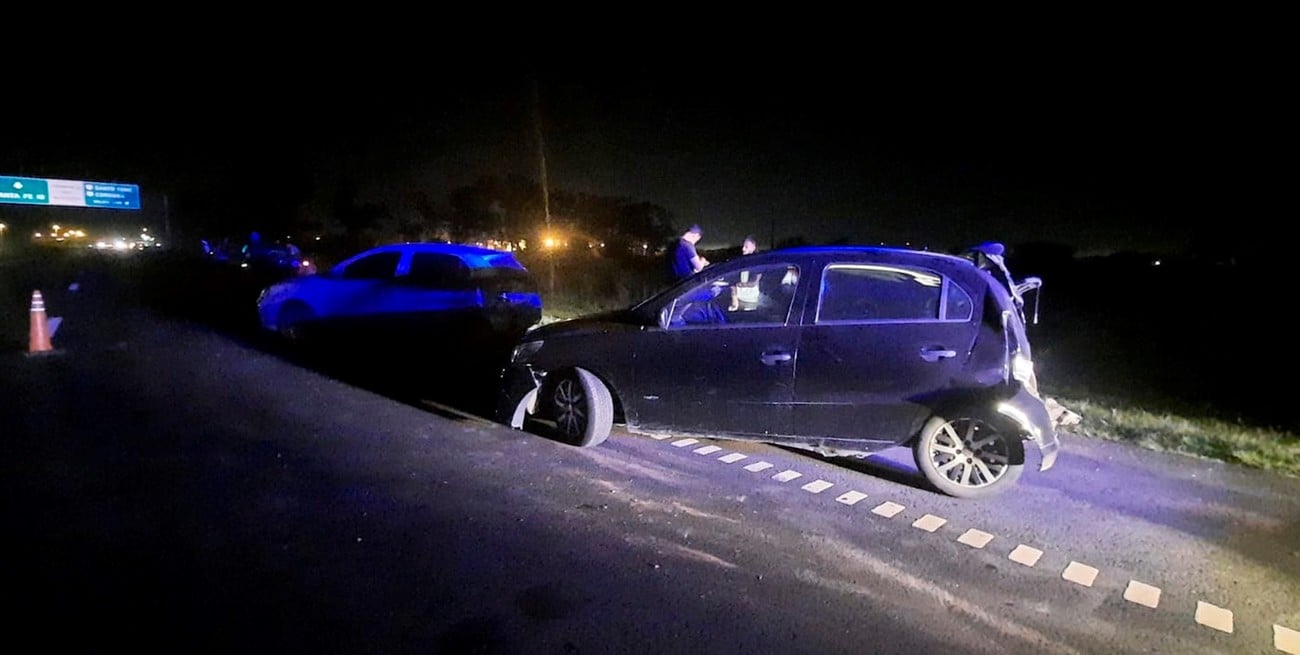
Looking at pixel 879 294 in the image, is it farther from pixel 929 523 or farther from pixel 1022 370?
pixel 929 523

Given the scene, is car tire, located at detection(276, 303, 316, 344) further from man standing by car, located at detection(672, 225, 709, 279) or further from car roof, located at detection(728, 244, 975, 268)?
car roof, located at detection(728, 244, 975, 268)

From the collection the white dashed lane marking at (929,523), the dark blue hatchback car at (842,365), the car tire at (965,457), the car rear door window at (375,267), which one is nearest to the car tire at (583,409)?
the dark blue hatchback car at (842,365)

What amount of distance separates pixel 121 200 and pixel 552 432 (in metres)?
53.9

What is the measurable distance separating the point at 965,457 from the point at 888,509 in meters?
0.69

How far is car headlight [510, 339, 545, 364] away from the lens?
662 cm

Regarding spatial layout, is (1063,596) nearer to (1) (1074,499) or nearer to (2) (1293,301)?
(1) (1074,499)

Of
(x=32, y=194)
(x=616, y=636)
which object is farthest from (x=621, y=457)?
(x=32, y=194)

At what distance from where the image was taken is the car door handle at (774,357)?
18.6 feet

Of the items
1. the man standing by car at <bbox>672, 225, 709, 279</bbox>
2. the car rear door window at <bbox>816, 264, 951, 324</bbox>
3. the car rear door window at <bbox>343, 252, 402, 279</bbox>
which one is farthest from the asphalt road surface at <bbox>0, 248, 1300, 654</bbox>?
the car rear door window at <bbox>343, 252, 402, 279</bbox>

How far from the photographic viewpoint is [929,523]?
16.2 feet

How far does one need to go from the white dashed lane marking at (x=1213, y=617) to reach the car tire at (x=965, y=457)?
147cm

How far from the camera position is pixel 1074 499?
546 centimetres

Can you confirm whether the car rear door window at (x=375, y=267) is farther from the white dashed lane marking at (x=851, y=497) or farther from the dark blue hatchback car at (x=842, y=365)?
the white dashed lane marking at (x=851, y=497)

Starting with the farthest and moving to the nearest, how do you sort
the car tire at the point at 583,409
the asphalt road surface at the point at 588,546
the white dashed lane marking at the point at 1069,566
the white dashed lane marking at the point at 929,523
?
the car tire at the point at 583,409
the white dashed lane marking at the point at 929,523
the white dashed lane marking at the point at 1069,566
the asphalt road surface at the point at 588,546
